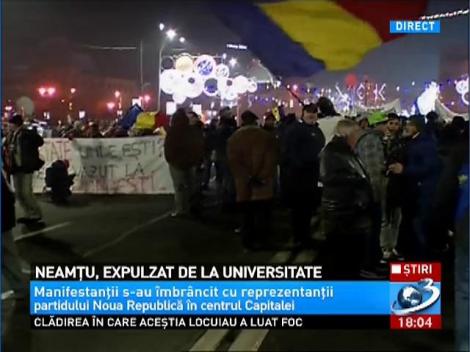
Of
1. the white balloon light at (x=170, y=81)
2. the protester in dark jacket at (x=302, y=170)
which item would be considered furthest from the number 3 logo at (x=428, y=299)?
the white balloon light at (x=170, y=81)

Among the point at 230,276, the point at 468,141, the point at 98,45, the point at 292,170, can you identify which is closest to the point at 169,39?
the point at 98,45

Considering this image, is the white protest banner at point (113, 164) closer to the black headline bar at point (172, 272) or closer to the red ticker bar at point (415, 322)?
the black headline bar at point (172, 272)

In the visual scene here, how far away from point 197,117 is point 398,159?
78 centimetres

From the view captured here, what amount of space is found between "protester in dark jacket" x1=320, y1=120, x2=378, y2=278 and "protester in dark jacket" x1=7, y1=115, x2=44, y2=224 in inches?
39.3

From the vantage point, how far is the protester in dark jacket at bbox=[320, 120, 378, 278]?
2.62 metres

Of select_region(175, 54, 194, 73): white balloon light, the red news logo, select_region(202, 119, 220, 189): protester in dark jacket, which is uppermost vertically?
select_region(175, 54, 194, 73): white balloon light

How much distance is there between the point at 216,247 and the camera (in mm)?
2617

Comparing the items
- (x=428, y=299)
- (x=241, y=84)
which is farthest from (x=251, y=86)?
(x=428, y=299)

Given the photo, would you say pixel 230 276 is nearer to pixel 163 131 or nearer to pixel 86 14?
pixel 163 131

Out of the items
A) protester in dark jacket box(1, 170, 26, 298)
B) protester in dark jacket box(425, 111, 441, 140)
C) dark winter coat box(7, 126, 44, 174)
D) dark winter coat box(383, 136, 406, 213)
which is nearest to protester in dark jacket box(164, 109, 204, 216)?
dark winter coat box(7, 126, 44, 174)

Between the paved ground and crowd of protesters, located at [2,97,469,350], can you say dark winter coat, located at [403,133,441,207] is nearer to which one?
crowd of protesters, located at [2,97,469,350]

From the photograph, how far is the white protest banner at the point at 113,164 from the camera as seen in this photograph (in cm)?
262

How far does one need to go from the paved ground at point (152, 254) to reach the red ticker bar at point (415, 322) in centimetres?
5

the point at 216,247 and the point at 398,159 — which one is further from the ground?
the point at 398,159
